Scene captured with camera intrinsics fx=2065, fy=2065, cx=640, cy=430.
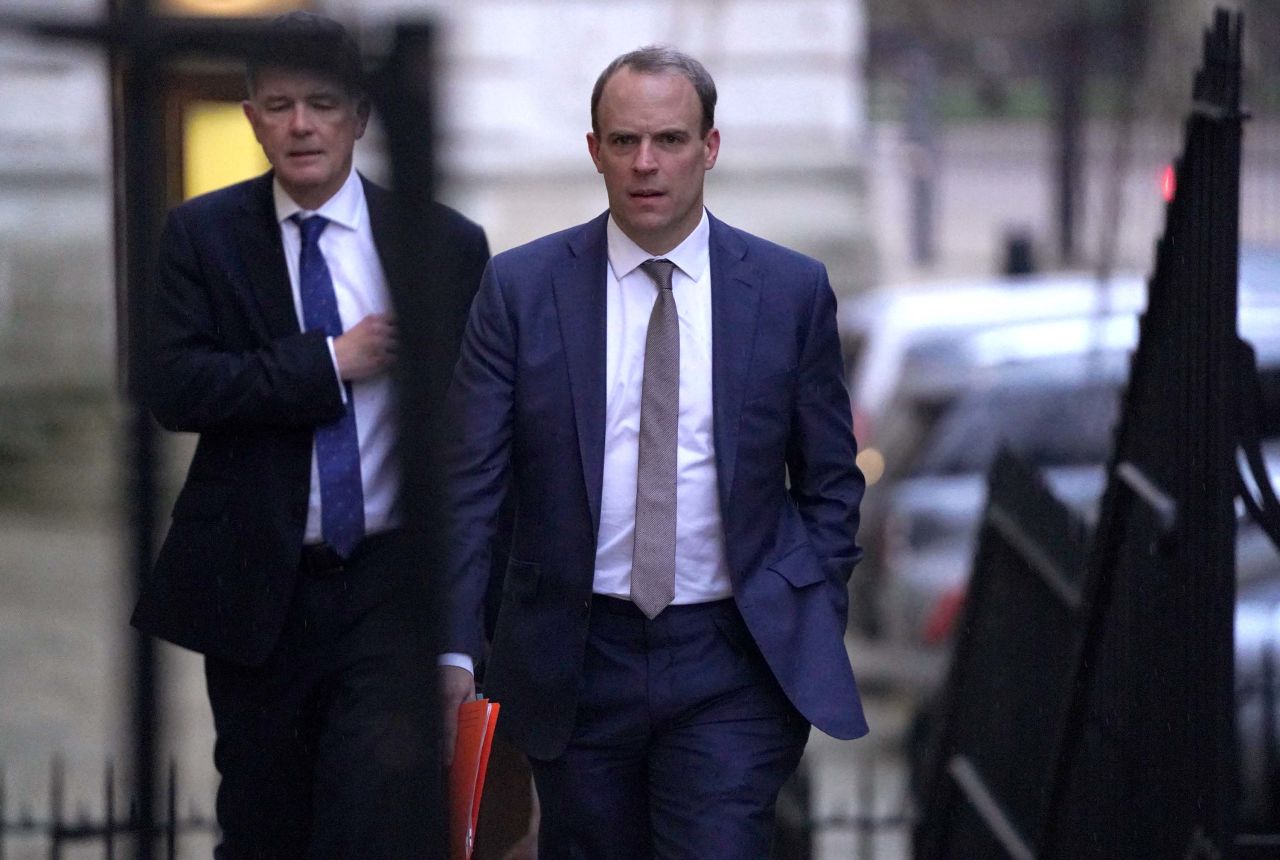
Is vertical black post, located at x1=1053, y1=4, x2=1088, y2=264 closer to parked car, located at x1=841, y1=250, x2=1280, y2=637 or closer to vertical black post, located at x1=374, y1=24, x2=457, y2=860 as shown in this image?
parked car, located at x1=841, y1=250, x2=1280, y2=637

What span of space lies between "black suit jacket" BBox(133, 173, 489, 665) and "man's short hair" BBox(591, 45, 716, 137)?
35 cm

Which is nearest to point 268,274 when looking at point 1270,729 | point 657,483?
point 657,483

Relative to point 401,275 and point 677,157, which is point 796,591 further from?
point 401,275

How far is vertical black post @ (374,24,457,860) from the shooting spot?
1.61 m

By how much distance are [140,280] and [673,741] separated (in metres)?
2.02

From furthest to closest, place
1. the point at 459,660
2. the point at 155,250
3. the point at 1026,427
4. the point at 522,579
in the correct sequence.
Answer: the point at 1026,427 → the point at 522,579 → the point at 459,660 → the point at 155,250

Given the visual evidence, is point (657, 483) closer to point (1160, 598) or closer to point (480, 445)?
point (480, 445)

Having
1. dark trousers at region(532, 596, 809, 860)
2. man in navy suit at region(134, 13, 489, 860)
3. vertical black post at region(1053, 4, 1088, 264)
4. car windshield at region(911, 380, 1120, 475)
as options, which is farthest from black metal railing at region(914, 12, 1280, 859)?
vertical black post at region(1053, 4, 1088, 264)

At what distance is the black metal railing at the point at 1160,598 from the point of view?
3.58 m

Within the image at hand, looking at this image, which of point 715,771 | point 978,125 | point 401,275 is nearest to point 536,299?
point 715,771

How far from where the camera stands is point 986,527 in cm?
550

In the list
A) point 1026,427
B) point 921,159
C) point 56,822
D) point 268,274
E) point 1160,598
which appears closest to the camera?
point 268,274

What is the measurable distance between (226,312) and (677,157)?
33.9 inches

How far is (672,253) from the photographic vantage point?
3.52 m
